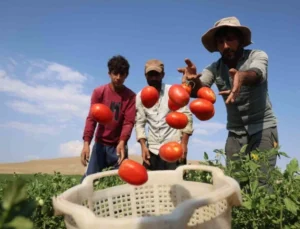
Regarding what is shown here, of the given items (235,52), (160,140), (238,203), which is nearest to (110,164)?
(160,140)

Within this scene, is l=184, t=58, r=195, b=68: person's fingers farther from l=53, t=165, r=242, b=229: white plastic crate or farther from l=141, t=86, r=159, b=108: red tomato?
l=53, t=165, r=242, b=229: white plastic crate

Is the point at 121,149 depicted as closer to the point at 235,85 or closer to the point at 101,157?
the point at 101,157

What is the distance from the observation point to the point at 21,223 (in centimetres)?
52

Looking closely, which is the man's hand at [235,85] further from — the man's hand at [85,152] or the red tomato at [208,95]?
the man's hand at [85,152]

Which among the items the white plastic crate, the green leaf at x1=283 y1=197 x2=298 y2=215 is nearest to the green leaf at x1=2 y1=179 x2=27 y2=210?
the white plastic crate

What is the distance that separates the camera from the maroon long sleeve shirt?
14.0 feet

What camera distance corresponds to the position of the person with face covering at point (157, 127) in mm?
4160

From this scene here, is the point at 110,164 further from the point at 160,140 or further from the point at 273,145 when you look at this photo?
the point at 273,145

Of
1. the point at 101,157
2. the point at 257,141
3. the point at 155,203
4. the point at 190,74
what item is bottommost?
the point at 155,203

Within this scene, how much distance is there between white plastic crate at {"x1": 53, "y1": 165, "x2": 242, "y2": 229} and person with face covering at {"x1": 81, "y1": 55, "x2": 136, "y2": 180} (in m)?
2.03

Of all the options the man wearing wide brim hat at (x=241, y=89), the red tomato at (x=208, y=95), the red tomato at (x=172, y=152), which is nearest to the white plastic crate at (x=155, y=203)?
the red tomato at (x=172, y=152)

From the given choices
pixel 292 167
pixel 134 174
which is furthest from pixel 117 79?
pixel 134 174

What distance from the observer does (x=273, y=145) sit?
3195 millimetres

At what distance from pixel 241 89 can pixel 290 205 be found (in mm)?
1381
